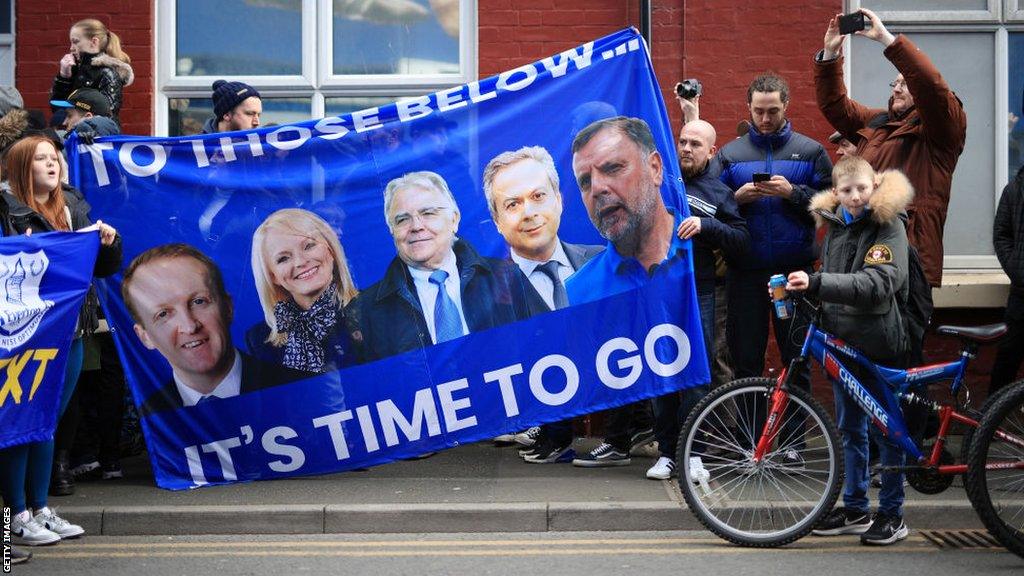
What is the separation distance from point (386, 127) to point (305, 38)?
258 cm

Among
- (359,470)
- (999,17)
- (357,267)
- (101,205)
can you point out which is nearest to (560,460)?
(359,470)

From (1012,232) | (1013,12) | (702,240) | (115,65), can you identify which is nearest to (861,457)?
(702,240)

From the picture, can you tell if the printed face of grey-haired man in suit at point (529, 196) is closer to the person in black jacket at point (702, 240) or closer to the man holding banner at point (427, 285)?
the man holding banner at point (427, 285)

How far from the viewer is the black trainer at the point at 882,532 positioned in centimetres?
668

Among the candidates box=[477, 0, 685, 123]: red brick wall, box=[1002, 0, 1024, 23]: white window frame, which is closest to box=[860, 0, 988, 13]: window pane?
box=[1002, 0, 1024, 23]: white window frame

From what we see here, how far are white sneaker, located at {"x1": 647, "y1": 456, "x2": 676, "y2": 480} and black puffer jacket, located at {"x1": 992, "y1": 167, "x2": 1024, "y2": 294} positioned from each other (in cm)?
231

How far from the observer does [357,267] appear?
7.84 m

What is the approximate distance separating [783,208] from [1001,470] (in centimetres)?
237

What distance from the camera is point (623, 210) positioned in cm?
774

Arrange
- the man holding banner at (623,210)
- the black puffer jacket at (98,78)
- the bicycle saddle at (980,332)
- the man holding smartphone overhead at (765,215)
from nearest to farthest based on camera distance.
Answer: the bicycle saddle at (980,332) → the man holding banner at (623,210) → the man holding smartphone overhead at (765,215) → the black puffer jacket at (98,78)

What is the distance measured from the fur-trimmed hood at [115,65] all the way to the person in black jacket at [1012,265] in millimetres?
5630

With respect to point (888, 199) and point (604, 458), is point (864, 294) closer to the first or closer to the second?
point (888, 199)

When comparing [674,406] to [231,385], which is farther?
[674,406]

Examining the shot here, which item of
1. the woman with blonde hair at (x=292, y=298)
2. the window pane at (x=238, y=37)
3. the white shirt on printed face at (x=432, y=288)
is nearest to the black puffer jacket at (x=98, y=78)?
the window pane at (x=238, y=37)
